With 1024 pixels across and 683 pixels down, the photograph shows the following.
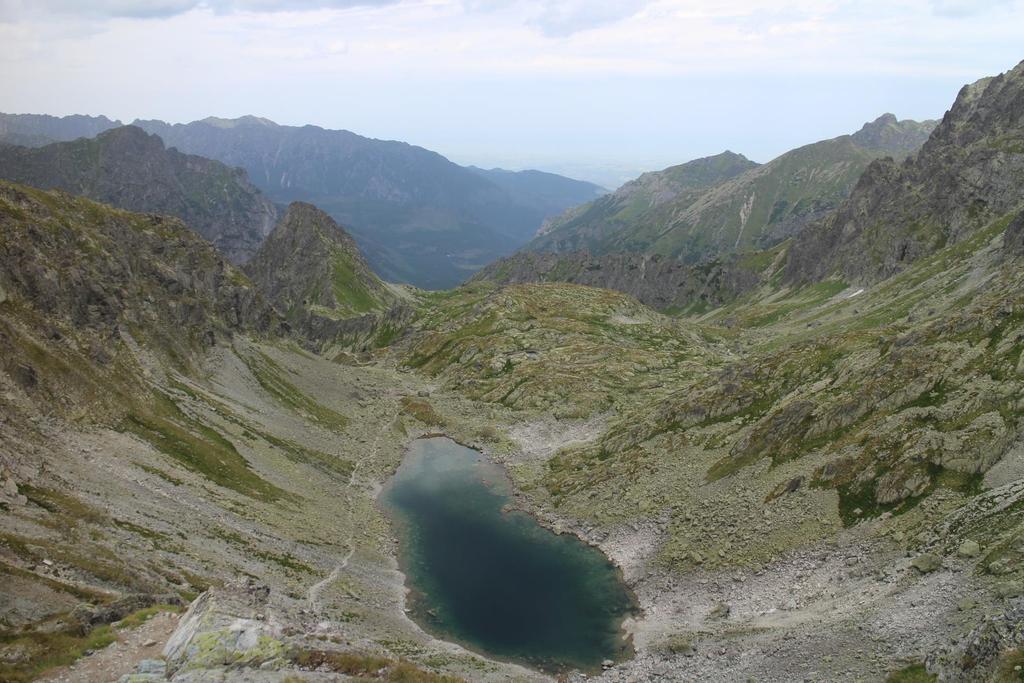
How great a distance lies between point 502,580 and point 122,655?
43.1 meters

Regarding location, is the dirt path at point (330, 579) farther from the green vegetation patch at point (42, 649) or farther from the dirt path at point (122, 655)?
the green vegetation patch at point (42, 649)

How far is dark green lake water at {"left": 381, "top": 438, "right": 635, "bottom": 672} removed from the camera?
60625 mm

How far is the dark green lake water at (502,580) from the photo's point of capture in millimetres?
60625

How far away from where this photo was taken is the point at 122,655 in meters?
36.0

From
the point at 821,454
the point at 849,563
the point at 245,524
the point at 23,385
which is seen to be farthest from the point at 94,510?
the point at 821,454

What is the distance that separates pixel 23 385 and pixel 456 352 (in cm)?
11225

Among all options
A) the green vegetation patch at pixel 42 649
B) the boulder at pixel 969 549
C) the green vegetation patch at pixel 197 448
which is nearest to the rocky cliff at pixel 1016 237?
the boulder at pixel 969 549

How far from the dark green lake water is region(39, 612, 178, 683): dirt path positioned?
2854cm

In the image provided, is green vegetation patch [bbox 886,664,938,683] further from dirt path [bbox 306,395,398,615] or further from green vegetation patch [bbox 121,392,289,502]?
green vegetation patch [bbox 121,392,289,502]

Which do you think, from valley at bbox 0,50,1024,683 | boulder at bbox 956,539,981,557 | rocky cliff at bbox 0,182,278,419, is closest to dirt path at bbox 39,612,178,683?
valley at bbox 0,50,1024,683

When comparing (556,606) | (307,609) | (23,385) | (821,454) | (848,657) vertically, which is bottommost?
(556,606)

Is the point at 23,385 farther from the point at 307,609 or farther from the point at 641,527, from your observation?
the point at 641,527

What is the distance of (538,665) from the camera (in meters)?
56.9

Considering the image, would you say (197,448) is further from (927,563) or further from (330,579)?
(927,563)
